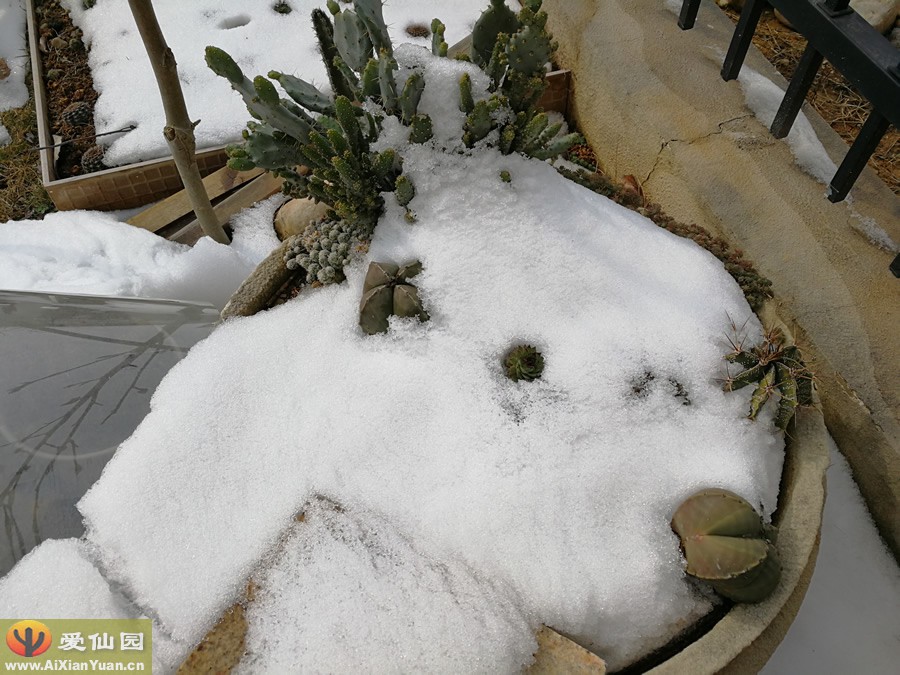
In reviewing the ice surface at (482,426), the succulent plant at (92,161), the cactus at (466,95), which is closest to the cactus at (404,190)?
the ice surface at (482,426)

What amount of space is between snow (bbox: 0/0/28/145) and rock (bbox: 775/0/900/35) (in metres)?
3.68

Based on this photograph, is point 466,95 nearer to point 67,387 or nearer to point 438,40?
point 438,40

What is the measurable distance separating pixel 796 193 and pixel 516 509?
1.49 m

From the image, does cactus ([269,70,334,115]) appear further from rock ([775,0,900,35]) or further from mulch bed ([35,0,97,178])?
rock ([775,0,900,35])

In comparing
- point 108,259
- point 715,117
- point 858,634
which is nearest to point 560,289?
point 715,117

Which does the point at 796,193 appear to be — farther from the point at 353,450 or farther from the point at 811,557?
the point at 353,450

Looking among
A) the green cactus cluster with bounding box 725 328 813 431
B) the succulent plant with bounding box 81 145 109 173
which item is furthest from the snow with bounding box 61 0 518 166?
the green cactus cluster with bounding box 725 328 813 431

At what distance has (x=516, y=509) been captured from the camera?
151 centimetres

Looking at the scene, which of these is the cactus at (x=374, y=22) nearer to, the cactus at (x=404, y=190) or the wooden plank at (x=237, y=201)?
the cactus at (x=404, y=190)

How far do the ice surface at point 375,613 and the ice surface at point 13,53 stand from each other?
121 inches

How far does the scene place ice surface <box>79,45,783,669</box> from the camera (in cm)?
148

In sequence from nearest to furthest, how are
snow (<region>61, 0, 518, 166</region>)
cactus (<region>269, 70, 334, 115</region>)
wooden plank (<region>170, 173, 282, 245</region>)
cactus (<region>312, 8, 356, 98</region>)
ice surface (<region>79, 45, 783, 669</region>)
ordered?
ice surface (<region>79, 45, 783, 669</region>)
cactus (<region>269, 70, 334, 115</region>)
cactus (<region>312, 8, 356, 98</region>)
wooden plank (<region>170, 173, 282, 245</region>)
snow (<region>61, 0, 518, 166</region>)

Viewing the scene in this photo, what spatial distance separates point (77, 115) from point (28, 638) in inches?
98.0

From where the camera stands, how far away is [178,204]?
2832mm
